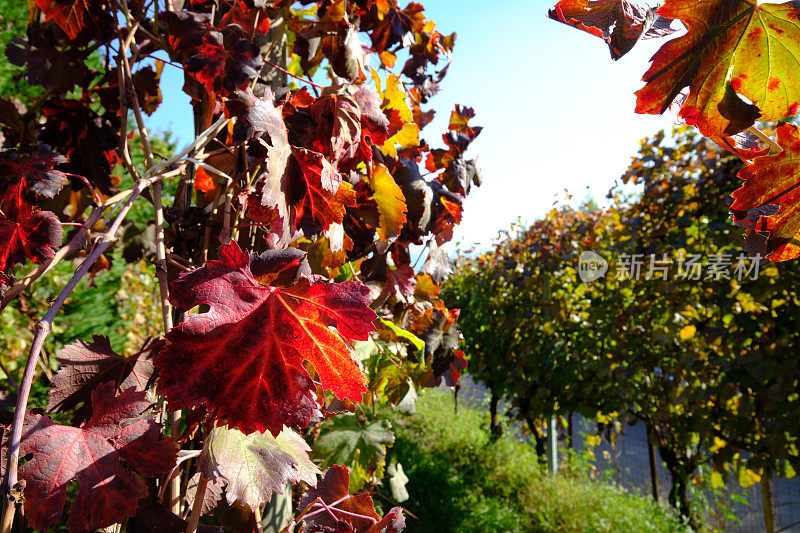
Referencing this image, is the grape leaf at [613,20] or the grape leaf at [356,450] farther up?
the grape leaf at [613,20]

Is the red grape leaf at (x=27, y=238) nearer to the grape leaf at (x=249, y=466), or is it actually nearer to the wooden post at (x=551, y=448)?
the grape leaf at (x=249, y=466)

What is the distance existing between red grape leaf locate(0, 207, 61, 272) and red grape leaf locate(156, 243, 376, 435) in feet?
1.10

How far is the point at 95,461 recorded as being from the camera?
549 mm

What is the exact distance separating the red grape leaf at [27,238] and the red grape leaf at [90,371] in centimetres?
14

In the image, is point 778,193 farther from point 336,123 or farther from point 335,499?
point 335,499

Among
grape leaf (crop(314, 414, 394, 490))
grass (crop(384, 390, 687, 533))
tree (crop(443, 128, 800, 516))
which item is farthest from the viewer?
grass (crop(384, 390, 687, 533))

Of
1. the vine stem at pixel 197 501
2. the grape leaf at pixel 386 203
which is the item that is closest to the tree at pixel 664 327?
the grape leaf at pixel 386 203

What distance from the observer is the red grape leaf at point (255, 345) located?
1.71ft

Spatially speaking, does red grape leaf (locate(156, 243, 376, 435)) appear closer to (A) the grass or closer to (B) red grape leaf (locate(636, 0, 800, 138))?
(B) red grape leaf (locate(636, 0, 800, 138))

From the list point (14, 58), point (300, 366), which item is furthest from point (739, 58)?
point (14, 58)

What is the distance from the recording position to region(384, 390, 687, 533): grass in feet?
13.1

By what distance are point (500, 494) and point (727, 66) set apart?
5.07 meters

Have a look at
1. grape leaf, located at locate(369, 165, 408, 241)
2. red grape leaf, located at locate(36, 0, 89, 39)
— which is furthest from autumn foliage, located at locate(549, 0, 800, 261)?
red grape leaf, located at locate(36, 0, 89, 39)

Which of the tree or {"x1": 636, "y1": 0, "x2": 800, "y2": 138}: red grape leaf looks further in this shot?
the tree
